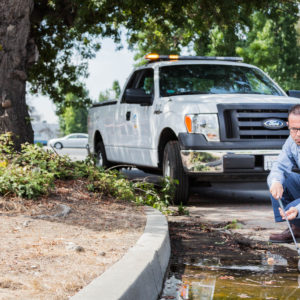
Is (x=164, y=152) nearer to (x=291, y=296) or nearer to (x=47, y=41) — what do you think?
(x=291, y=296)

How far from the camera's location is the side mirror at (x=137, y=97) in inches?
376

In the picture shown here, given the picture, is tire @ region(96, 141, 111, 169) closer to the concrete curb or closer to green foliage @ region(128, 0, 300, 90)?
green foliage @ region(128, 0, 300, 90)

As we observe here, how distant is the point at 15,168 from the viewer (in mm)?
7156

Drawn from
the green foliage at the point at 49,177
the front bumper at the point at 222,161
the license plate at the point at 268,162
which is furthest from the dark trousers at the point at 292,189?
the license plate at the point at 268,162

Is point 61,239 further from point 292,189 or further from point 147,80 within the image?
point 147,80

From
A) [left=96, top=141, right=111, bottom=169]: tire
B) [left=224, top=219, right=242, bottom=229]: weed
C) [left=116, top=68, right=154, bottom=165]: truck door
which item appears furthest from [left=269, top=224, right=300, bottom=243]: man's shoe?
[left=96, top=141, right=111, bottom=169]: tire

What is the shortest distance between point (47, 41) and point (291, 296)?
12121 millimetres

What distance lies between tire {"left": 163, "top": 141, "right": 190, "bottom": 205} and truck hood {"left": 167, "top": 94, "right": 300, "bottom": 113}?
1.94 ft

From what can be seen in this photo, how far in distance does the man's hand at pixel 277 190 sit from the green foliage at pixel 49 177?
248cm

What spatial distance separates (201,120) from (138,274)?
16.1ft

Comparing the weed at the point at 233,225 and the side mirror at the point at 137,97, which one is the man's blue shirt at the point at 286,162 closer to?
the weed at the point at 233,225

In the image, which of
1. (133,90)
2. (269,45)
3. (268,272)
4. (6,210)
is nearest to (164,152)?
(133,90)

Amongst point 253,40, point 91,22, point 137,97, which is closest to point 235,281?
point 137,97

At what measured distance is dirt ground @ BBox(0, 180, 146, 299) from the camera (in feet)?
11.6
